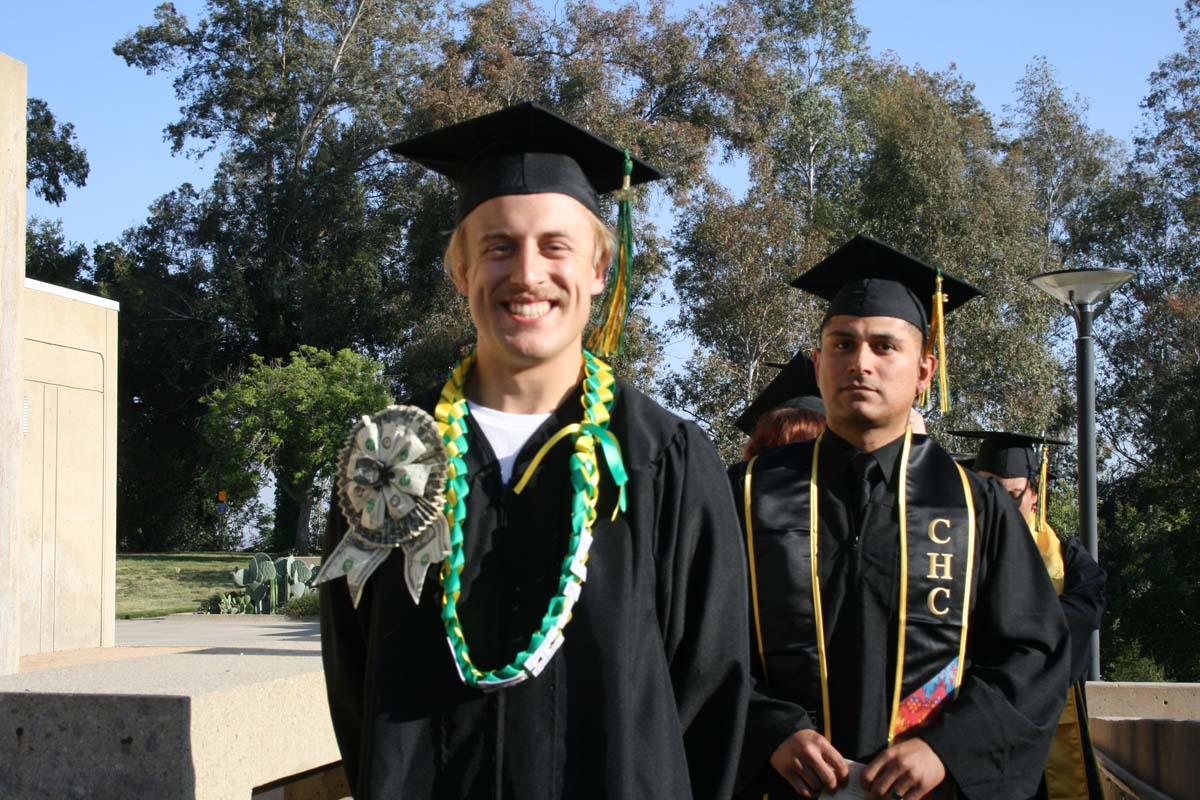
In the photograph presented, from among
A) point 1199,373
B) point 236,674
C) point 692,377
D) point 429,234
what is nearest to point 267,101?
point 429,234

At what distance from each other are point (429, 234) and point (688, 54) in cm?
793

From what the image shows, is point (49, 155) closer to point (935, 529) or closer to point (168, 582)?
point (168, 582)

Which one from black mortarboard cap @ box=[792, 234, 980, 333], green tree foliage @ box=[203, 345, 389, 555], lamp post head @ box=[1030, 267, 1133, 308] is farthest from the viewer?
green tree foliage @ box=[203, 345, 389, 555]

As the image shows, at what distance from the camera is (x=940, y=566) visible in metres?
3.15

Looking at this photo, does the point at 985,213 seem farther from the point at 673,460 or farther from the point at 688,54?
the point at 673,460

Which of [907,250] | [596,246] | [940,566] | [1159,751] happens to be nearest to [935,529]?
[940,566]

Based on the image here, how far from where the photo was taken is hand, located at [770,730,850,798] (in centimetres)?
285

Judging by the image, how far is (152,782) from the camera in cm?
283

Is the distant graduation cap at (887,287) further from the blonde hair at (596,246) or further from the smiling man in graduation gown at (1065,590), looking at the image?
the blonde hair at (596,246)

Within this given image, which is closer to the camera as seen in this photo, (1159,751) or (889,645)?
(889,645)

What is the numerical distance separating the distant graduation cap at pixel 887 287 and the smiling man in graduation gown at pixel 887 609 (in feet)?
0.23

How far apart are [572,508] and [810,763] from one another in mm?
1017

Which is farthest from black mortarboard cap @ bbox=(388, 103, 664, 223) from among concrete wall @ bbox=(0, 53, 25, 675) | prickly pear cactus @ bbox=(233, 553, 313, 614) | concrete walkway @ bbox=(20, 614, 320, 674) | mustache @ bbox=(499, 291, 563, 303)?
prickly pear cactus @ bbox=(233, 553, 313, 614)

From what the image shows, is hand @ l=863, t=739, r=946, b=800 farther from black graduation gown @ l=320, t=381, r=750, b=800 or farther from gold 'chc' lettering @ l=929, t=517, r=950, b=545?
black graduation gown @ l=320, t=381, r=750, b=800
